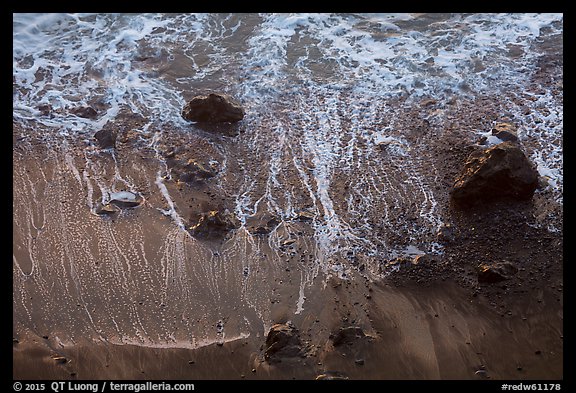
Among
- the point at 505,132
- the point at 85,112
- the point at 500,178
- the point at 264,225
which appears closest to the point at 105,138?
the point at 85,112

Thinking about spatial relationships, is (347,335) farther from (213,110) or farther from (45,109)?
(45,109)

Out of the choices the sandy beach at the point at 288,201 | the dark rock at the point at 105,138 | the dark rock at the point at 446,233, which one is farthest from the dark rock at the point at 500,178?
the dark rock at the point at 105,138

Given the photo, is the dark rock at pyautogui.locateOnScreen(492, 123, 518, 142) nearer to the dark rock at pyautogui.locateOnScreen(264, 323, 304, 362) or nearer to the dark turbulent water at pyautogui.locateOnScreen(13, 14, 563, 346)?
the dark turbulent water at pyautogui.locateOnScreen(13, 14, 563, 346)

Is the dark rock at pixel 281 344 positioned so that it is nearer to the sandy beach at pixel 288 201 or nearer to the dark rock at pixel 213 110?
the sandy beach at pixel 288 201

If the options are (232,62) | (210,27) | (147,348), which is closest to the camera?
(147,348)

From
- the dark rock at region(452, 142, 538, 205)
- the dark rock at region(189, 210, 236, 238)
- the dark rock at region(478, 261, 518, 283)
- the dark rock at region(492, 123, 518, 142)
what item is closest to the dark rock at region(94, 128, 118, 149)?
the dark rock at region(189, 210, 236, 238)

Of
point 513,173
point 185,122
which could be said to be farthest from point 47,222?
point 513,173

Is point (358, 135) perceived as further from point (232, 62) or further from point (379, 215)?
point (232, 62)
